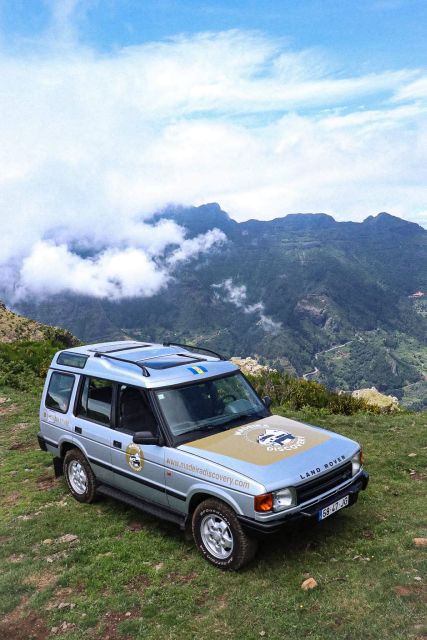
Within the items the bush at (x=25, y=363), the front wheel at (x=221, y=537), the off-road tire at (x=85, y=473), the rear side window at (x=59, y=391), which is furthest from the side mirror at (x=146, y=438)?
the bush at (x=25, y=363)

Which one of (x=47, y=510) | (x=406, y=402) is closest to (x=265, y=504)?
Answer: (x=47, y=510)

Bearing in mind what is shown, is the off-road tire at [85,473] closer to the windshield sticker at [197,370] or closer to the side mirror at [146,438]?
the side mirror at [146,438]

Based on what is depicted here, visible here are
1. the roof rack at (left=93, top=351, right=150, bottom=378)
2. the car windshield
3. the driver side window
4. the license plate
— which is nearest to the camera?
the license plate

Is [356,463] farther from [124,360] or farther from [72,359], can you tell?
[72,359]

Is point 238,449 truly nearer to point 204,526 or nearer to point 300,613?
point 204,526

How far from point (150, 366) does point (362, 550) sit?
12.0 ft

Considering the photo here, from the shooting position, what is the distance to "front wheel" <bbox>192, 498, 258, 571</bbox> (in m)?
5.51

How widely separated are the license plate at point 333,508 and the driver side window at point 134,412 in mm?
2352

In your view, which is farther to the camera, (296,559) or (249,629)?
(296,559)

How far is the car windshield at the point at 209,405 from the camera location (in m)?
6.59

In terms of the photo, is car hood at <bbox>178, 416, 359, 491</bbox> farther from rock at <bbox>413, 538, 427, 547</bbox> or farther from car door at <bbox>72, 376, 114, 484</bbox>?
car door at <bbox>72, 376, 114, 484</bbox>

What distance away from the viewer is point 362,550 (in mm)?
5922

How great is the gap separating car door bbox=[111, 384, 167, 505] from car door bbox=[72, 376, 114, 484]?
18 cm

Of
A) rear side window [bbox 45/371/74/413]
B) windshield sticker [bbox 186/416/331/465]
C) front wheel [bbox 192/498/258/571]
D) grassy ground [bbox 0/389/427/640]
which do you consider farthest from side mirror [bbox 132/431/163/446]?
rear side window [bbox 45/371/74/413]
